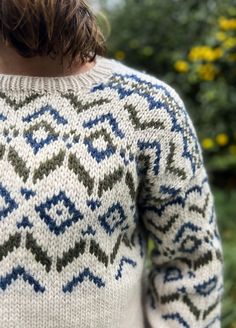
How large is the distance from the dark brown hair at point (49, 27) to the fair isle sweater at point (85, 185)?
0.22 feet

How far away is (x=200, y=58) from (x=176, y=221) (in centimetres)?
A: 226

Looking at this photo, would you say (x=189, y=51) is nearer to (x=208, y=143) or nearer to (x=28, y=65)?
(x=208, y=143)

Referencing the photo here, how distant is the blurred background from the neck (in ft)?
6.31

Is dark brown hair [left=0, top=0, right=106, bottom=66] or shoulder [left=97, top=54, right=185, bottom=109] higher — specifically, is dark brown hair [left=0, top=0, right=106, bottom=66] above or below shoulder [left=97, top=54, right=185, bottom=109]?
above

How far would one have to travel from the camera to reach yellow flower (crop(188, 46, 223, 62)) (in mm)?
3424

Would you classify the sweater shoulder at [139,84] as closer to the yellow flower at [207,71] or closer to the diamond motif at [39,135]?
the diamond motif at [39,135]

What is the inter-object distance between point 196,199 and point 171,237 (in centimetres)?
11

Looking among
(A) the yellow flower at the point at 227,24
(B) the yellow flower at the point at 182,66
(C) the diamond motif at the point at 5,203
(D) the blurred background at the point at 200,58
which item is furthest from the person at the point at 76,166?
(B) the yellow flower at the point at 182,66

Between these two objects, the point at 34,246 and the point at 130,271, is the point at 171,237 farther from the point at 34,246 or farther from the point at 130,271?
the point at 34,246

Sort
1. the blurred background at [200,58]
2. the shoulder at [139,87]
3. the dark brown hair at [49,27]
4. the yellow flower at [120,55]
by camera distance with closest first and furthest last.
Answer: the dark brown hair at [49,27]
the shoulder at [139,87]
the blurred background at [200,58]
the yellow flower at [120,55]

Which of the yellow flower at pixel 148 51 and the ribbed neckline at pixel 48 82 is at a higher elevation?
the ribbed neckline at pixel 48 82

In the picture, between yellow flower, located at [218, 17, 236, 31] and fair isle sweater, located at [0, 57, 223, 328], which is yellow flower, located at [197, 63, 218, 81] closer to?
Answer: yellow flower, located at [218, 17, 236, 31]

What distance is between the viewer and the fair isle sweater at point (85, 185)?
1197mm

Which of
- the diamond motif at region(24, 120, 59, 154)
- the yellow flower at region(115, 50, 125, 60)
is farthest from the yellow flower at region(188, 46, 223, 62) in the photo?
the diamond motif at region(24, 120, 59, 154)
